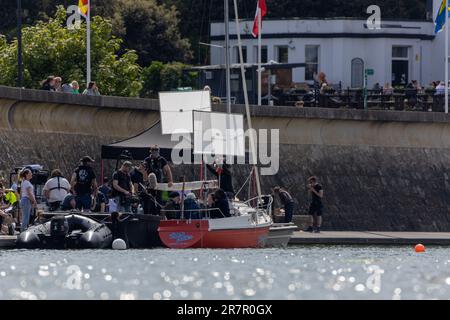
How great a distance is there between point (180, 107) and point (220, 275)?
11.9m

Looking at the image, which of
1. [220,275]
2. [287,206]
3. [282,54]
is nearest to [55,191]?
[287,206]

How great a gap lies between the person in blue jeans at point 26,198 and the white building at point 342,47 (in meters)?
27.9

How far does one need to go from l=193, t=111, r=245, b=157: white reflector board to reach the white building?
24.3 meters

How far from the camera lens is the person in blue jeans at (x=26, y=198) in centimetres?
3609

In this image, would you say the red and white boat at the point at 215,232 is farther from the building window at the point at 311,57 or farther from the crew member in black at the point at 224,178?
the building window at the point at 311,57

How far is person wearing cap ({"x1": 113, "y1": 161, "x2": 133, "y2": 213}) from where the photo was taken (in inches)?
1452

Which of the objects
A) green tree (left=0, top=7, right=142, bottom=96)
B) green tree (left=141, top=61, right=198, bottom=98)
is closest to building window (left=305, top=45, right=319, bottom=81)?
green tree (left=141, top=61, right=198, bottom=98)

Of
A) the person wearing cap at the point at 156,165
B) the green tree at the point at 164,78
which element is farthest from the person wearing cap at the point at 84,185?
the green tree at the point at 164,78

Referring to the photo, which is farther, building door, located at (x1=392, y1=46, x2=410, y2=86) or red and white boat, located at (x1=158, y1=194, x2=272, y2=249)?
building door, located at (x1=392, y1=46, x2=410, y2=86)

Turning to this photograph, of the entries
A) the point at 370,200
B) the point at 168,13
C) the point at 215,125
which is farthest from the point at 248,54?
the point at 215,125

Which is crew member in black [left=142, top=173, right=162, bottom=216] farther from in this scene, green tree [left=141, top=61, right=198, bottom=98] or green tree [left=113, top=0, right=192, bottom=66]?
green tree [left=113, top=0, right=192, bottom=66]

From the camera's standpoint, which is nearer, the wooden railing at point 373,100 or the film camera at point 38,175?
the film camera at point 38,175

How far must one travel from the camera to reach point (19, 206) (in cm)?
3778

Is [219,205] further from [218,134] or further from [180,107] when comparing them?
[180,107]
